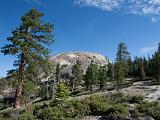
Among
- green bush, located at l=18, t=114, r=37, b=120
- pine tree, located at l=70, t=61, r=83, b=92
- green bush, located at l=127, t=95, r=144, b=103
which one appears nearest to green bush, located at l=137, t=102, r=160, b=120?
green bush, located at l=127, t=95, r=144, b=103

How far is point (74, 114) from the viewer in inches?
1019

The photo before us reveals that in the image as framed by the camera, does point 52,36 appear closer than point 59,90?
Yes

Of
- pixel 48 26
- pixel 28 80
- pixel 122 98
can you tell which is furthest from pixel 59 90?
pixel 122 98

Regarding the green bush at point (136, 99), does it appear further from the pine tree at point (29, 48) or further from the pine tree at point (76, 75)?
the pine tree at point (76, 75)

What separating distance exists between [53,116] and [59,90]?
49.3 feet

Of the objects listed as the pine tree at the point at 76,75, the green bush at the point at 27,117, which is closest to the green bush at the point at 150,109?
the green bush at the point at 27,117

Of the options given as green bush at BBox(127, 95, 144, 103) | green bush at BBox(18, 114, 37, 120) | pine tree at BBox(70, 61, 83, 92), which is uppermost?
pine tree at BBox(70, 61, 83, 92)

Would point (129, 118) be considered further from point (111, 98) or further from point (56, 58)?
point (56, 58)

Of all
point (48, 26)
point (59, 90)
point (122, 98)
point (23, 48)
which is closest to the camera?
point (122, 98)

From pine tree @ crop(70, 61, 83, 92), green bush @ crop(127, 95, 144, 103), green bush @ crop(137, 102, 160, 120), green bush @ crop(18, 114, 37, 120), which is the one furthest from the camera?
pine tree @ crop(70, 61, 83, 92)

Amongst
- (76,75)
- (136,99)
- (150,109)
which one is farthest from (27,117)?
(76,75)

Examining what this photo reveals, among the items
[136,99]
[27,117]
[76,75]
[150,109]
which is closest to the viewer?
[150,109]

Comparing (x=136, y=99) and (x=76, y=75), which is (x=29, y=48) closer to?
(x=136, y=99)

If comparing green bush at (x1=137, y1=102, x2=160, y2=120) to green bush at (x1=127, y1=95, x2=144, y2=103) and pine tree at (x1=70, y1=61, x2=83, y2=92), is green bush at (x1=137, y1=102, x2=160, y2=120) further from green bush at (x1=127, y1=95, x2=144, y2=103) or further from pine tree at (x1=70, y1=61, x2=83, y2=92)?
pine tree at (x1=70, y1=61, x2=83, y2=92)
